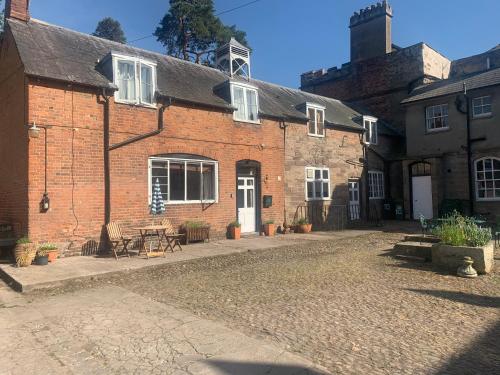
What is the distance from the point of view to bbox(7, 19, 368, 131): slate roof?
11617 millimetres

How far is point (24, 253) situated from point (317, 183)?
12861mm

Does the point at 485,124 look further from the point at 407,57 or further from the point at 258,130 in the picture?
the point at 258,130

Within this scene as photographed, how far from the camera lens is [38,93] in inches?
431

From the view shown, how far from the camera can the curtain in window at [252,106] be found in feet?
53.6

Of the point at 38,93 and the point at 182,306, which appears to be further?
the point at 38,93

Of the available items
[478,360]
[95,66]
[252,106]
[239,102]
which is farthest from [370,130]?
[478,360]

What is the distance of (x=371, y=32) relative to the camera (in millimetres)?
29188

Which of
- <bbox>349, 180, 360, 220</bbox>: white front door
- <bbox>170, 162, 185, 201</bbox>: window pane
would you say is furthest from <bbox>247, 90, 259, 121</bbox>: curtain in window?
<bbox>349, 180, 360, 220</bbox>: white front door

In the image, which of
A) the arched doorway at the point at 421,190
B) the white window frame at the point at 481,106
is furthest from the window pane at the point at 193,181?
the white window frame at the point at 481,106

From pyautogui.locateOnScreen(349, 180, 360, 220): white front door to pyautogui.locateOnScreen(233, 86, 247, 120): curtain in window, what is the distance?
26.1 feet

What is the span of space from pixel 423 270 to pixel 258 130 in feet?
30.5

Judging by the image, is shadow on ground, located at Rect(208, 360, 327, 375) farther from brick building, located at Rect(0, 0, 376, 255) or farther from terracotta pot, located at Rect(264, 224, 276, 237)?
terracotta pot, located at Rect(264, 224, 276, 237)

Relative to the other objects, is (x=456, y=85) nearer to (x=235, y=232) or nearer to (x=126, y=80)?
(x=235, y=232)

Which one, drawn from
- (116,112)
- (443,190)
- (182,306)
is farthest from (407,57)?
(182,306)
